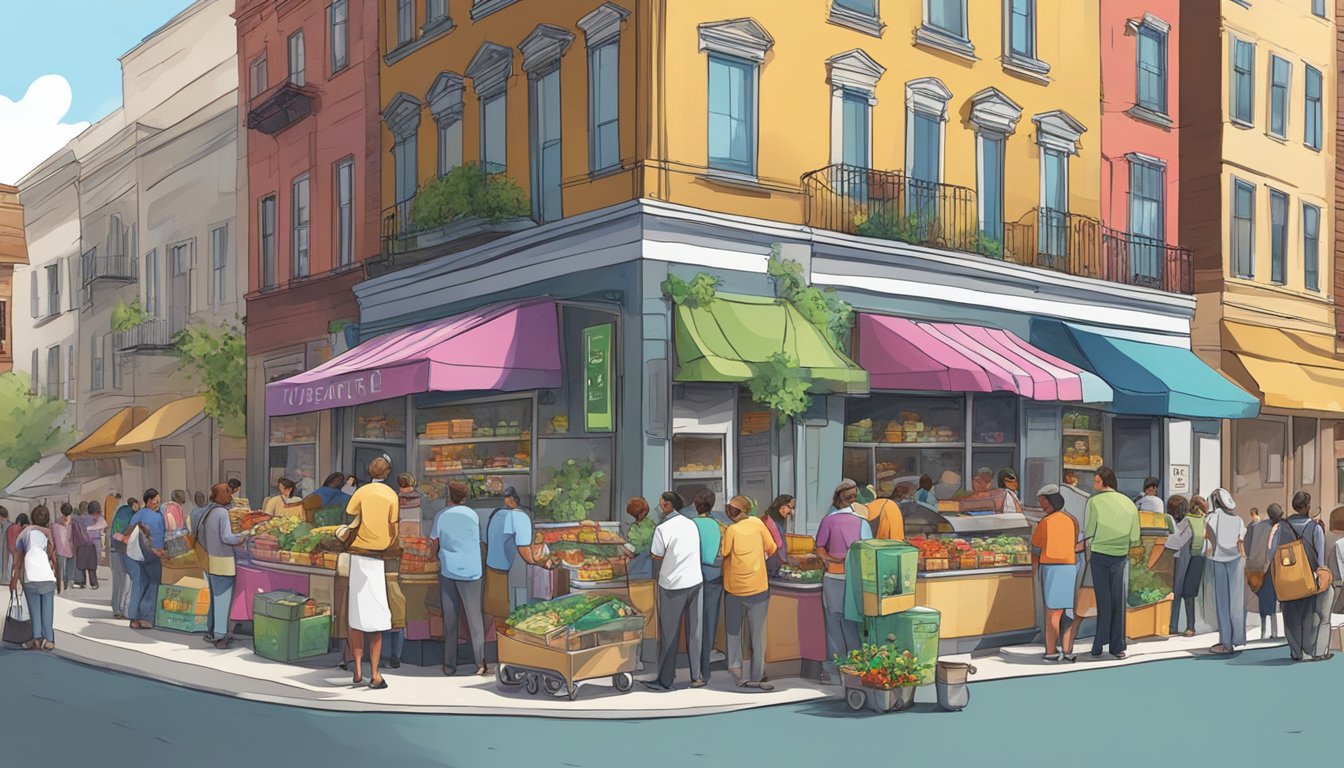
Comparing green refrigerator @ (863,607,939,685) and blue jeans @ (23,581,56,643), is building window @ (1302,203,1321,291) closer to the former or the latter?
green refrigerator @ (863,607,939,685)

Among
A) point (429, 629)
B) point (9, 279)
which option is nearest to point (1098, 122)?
point (429, 629)

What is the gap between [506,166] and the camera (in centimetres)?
1920

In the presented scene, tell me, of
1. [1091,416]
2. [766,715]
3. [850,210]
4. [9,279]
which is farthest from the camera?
[9,279]

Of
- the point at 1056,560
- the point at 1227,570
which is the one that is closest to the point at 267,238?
the point at 1056,560

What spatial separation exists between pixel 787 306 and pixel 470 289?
5.18 m

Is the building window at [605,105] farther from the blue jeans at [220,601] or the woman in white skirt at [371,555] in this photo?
the blue jeans at [220,601]

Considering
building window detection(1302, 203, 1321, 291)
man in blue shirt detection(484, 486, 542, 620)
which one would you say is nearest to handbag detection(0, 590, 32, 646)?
man in blue shirt detection(484, 486, 542, 620)

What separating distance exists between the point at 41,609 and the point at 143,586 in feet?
6.66

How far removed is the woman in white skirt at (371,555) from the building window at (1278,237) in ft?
68.8

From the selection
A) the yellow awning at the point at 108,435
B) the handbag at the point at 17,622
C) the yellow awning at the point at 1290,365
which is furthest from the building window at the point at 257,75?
the yellow awning at the point at 1290,365

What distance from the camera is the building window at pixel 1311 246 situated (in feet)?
89.5

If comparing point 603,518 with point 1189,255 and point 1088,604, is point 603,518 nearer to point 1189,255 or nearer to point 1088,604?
point 1088,604

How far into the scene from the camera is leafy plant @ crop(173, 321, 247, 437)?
2845cm

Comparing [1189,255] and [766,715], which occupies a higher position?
[1189,255]
